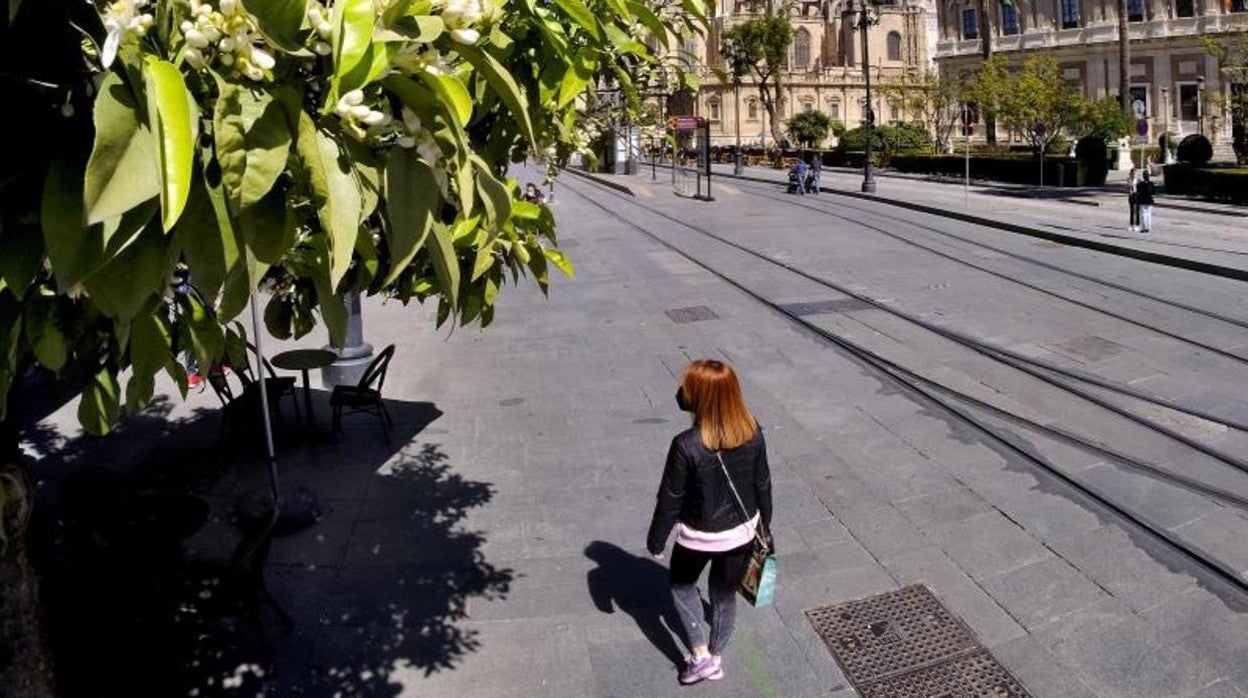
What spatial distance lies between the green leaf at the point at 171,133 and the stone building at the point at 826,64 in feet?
314

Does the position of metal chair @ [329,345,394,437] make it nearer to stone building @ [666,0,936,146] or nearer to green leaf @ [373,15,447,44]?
green leaf @ [373,15,447,44]

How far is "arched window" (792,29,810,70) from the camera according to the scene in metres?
108

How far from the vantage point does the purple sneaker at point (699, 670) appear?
5.10m

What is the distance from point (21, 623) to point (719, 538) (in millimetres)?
3047

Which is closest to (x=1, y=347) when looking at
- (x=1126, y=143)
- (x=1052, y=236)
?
(x=1052, y=236)

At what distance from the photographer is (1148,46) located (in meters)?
62.3

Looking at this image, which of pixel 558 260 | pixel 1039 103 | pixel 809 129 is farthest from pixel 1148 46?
pixel 558 260

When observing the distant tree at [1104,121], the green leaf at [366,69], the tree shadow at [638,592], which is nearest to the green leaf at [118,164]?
the green leaf at [366,69]

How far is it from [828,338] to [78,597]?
9.54m

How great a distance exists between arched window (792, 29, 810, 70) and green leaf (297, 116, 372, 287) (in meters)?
111

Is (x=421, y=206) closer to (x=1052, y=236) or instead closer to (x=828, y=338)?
(x=828, y=338)

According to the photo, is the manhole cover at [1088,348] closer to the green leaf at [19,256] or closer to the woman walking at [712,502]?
the woman walking at [712,502]

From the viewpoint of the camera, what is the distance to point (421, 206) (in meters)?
1.76

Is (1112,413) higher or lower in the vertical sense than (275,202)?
lower
